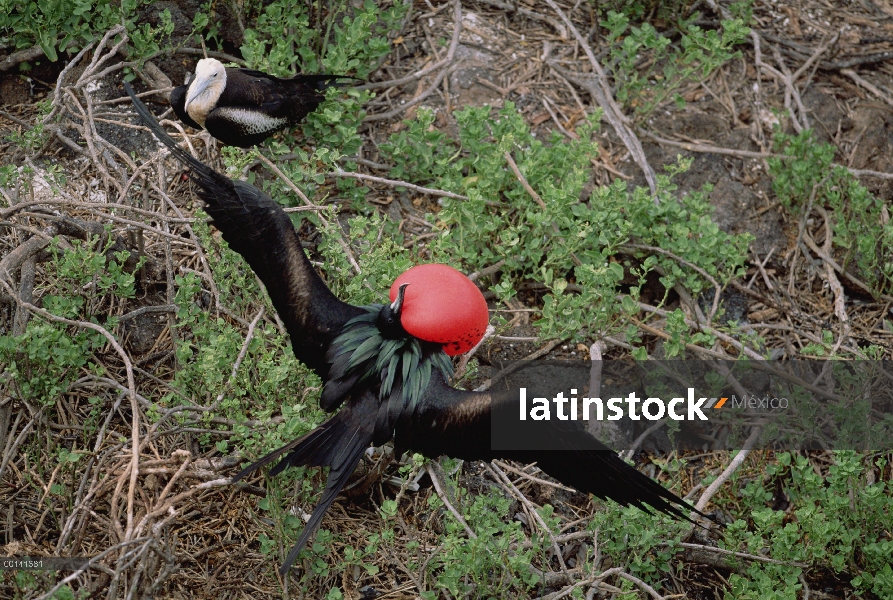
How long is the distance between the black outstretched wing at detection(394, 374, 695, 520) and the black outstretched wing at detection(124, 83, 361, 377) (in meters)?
0.31

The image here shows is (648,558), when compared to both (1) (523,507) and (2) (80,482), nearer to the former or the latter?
(1) (523,507)

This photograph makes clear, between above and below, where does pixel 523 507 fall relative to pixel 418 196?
below

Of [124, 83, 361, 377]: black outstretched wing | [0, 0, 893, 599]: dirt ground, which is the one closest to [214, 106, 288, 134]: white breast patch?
[0, 0, 893, 599]: dirt ground

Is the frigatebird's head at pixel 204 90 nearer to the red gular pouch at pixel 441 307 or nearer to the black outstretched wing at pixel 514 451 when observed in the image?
the red gular pouch at pixel 441 307

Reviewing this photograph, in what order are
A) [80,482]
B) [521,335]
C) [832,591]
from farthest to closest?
1. [521,335]
2. [832,591]
3. [80,482]

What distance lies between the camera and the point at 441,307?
83.9 inches

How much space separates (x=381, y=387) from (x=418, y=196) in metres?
1.23

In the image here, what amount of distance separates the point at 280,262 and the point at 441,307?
0.48m

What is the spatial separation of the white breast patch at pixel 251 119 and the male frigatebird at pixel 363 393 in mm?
402

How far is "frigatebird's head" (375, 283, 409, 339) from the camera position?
7.14 ft

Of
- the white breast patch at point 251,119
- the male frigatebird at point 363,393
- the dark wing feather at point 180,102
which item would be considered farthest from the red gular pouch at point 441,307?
the dark wing feather at point 180,102

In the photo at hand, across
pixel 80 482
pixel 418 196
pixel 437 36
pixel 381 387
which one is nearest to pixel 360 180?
pixel 418 196

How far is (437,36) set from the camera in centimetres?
372

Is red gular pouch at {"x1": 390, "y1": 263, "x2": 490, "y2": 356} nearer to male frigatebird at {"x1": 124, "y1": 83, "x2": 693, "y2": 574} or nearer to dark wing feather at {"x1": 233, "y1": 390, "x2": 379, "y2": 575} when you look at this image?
male frigatebird at {"x1": 124, "y1": 83, "x2": 693, "y2": 574}
